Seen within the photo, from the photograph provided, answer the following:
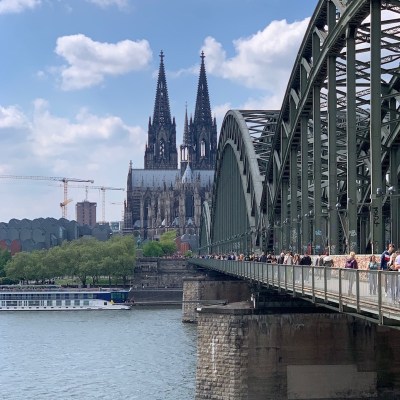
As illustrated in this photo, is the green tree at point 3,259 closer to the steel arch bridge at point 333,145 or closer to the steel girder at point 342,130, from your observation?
the steel arch bridge at point 333,145

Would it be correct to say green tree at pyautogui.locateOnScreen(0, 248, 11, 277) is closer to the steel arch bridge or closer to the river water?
the river water

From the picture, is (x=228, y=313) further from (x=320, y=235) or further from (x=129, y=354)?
(x=129, y=354)

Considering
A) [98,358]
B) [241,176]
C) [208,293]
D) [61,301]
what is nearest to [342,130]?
[98,358]

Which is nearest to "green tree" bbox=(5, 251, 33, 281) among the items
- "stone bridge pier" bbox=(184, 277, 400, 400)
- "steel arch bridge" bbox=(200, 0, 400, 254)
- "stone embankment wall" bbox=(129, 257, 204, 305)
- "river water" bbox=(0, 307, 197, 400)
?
Answer: "stone embankment wall" bbox=(129, 257, 204, 305)

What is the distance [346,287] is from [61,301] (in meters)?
102

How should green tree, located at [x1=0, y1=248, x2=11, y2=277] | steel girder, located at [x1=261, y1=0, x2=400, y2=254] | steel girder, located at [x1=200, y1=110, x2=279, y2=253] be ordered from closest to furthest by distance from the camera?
steel girder, located at [x1=261, y1=0, x2=400, y2=254]
steel girder, located at [x1=200, y1=110, x2=279, y2=253]
green tree, located at [x1=0, y1=248, x2=11, y2=277]

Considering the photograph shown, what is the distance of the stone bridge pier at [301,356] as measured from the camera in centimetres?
3531

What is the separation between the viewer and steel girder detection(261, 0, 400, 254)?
3491 cm

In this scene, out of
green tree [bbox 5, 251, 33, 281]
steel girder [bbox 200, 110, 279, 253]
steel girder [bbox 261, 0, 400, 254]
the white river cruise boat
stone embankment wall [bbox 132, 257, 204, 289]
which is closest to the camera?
steel girder [bbox 261, 0, 400, 254]

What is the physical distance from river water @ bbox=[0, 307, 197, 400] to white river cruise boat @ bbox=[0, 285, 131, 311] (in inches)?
714

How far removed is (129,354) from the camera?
221 ft

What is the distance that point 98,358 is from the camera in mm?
65438

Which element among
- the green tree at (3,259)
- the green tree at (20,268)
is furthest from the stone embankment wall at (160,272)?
the green tree at (3,259)

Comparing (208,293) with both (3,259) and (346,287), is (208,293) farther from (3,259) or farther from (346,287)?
(3,259)
